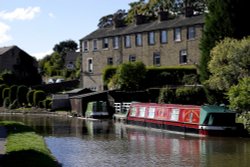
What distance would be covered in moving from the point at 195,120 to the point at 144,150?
9071 mm

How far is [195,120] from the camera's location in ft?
119

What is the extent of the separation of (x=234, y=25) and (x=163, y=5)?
38535 mm

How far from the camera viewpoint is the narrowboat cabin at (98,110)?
183ft

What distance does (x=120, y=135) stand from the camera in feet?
122

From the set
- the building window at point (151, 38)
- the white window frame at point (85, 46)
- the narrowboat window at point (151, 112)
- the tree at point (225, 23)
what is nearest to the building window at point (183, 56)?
the building window at point (151, 38)

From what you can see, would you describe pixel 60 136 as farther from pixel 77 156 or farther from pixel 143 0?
pixel 143 0

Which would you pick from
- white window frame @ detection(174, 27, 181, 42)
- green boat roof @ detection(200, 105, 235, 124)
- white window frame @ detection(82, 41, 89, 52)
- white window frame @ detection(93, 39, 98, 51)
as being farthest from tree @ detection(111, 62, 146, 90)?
green boat roof @ detection(200, 105, 235, 124)

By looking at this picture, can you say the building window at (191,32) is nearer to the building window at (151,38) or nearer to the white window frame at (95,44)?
→ the building window at (151,38)

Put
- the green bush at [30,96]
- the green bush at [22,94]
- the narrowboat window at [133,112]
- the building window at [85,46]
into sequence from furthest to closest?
1. the green bush at [22,94]
2. the building window at [85,46]
3. the green bush at [30,96]
4. the narrowboat window at [133,112]

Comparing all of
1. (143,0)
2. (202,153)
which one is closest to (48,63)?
(143,0)

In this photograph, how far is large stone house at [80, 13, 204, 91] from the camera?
60.4 meters

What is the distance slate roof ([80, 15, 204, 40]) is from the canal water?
2399 cm

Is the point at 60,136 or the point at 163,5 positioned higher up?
the point at 163,5

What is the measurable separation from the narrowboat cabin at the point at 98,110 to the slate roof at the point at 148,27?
41.3ft
